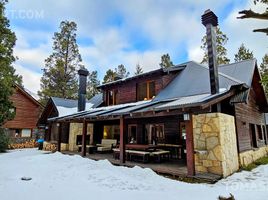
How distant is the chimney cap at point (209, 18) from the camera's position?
8242 mm

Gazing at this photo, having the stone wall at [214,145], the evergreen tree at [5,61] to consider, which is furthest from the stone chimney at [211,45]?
the evergreen tree at [5,61]

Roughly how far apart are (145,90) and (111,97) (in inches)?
129

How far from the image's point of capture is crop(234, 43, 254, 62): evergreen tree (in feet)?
76.6

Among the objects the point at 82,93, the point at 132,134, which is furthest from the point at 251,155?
the point at 82,93

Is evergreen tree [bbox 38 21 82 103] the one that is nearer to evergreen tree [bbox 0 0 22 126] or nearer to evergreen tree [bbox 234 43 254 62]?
evergreen tree [bbox 0 0 22 126]

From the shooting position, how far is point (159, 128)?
1109 cm

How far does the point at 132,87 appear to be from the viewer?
12914 mm

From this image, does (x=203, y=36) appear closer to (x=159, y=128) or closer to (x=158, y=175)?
(x=159, y=128)

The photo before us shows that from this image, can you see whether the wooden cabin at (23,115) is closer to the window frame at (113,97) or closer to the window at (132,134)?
the window frame at (113,97)

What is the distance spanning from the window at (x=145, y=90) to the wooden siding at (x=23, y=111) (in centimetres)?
1343

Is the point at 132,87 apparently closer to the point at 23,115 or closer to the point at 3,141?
the point at 3,141

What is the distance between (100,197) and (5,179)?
11.9ft

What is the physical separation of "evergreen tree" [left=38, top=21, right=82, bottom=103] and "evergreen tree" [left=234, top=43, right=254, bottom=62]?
2048cm

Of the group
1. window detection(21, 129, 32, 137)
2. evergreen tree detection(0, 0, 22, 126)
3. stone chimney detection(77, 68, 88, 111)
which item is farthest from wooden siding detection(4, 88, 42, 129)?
stone chimney detection(77, 68, 88, 111)
